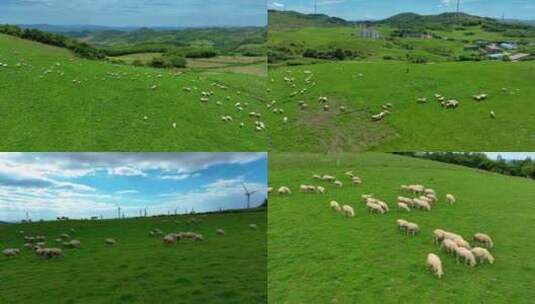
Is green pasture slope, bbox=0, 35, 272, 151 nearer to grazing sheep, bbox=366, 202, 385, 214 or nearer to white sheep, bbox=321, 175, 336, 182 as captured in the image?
white sheep, bbox=321, 175, 336, 182

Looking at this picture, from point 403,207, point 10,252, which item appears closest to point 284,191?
point 403,207

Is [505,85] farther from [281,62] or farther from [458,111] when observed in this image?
[281,62]

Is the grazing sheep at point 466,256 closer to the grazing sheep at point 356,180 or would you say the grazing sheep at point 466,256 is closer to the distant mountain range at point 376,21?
the grazing sheep at point 356,180

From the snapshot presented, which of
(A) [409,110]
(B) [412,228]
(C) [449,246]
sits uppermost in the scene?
(A) [409,110]

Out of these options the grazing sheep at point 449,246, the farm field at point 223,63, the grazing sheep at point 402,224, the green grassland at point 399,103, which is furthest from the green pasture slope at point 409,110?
the grazing sheep at point 449,246

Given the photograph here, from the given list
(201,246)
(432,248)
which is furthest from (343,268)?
Answer: (201,246)

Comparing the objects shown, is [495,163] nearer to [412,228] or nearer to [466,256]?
[412,228]

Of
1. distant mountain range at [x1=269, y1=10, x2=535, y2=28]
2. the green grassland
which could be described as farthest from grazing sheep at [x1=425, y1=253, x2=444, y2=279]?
distant mountain range at [x1=269, y1=10, x2=535, y2=28]
